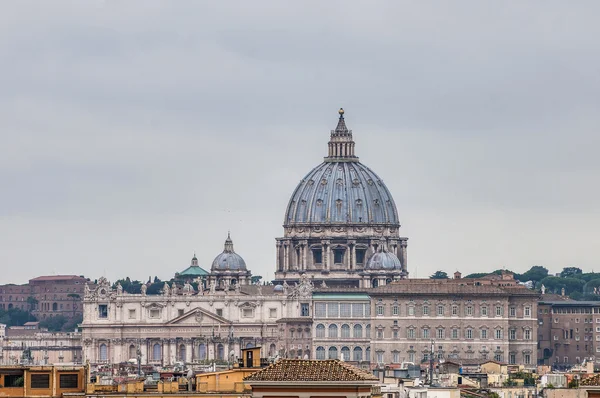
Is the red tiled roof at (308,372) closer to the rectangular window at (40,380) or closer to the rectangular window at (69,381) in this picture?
the rectangular window at (40,380)

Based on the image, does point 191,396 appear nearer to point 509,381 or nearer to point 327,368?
point 327,368

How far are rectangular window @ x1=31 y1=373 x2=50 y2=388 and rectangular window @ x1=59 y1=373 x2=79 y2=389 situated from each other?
141 centimetres

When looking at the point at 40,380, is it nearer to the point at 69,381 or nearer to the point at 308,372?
the point at 69,381

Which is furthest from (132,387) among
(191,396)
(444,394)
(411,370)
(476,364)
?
(476,364)

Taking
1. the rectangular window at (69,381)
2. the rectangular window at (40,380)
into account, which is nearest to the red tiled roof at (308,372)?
the rectangular window at (40,380)

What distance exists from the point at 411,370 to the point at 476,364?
47085 mm

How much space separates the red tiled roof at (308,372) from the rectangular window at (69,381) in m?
12.0

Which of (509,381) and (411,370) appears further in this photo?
(411,370)

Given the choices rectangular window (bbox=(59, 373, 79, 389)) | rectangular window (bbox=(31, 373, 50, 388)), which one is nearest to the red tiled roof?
rectangular window (bbox=(31, 373, 50, 388))

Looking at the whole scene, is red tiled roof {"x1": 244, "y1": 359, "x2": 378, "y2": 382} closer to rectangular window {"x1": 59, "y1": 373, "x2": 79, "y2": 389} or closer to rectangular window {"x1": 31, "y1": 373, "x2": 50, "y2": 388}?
rectangular window {"x1": 31, "y1": 373, "x2": 50, "y2": 388}

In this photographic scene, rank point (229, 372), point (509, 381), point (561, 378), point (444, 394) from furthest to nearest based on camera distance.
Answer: point (509, 381) < point (561, 378) < point (444, 394) < point (229, 372)

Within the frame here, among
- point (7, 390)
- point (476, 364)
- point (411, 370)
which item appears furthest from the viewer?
point (476, 364)

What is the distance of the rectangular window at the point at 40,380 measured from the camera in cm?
6156

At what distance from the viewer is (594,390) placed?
49688mm
